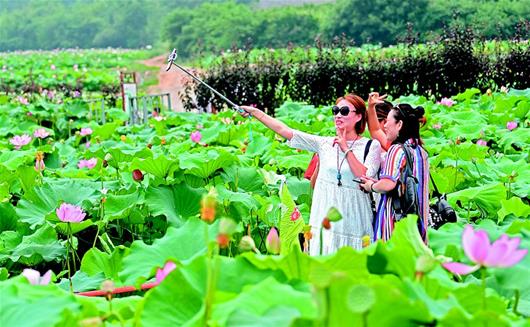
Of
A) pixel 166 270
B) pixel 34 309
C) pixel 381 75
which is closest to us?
pixel 34 309

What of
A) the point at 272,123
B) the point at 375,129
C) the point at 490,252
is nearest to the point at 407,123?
the point at 375,129

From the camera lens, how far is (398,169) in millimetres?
2570

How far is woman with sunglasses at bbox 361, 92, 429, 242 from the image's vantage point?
101 inches

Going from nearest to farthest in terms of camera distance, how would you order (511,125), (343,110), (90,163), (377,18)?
(343,110)
(90,163)
(511,125)
(377,18)

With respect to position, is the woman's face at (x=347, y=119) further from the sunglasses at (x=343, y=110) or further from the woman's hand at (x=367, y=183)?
the woman's hand at (x=367, y=183)

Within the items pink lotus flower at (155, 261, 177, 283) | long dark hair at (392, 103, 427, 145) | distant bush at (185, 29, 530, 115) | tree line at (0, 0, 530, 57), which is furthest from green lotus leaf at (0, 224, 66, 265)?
tree line at (0, 0, 530, 57)

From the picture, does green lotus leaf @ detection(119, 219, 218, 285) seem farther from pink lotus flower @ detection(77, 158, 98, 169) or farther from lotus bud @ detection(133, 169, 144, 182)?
pink lotus flower @ detection(77, 158, 98, 169)

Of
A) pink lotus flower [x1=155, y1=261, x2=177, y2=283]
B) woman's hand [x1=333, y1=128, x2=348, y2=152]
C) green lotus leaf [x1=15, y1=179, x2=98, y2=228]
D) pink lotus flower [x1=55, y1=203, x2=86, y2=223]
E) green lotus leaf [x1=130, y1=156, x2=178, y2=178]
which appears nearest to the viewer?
pink lotus flower [x1=155, y1=261, x2=177, y2=283]

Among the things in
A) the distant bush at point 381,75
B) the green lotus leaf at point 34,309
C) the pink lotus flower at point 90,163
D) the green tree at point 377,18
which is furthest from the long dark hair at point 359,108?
the green tree at point 377,18

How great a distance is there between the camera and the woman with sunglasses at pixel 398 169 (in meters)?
2.57

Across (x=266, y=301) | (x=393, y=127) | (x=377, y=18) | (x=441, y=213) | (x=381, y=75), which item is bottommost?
(x=377, y=18)

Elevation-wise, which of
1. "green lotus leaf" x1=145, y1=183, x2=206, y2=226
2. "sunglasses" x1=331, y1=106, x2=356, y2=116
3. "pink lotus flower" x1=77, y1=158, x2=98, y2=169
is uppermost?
"sunglasses" x1=331, y1=106, x2=356, y2=116

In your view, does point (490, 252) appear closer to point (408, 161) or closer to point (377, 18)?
point (408, 161)

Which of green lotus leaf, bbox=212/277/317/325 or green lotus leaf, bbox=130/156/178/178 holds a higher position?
green lotus leaf, bbox=212/277/317/325
